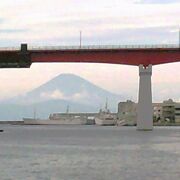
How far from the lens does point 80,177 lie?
149ft

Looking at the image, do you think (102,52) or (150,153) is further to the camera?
(102,52)

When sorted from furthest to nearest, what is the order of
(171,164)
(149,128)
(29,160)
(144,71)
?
(149,128) → (144,71) → (29,160) → (171,164)

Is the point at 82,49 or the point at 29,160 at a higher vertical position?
the point at 82,49

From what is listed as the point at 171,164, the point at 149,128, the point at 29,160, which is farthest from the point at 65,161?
the point at 149,128

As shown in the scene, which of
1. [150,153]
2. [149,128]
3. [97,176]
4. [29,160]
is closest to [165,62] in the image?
[149,128]

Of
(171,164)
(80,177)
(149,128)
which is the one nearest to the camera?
(80,177)

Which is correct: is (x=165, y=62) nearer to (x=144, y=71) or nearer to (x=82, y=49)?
(x=144, y=71)

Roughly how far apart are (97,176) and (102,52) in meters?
73.6

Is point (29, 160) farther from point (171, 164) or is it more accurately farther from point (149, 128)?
point (149, 128)

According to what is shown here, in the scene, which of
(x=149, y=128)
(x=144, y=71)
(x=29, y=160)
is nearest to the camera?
(x=29, y=160)

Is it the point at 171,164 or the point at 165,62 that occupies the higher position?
the point at 165,62

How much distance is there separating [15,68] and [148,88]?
2582 centimetres

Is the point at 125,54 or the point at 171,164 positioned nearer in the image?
the point at 171,164

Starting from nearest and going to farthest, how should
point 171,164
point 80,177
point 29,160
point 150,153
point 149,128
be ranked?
point 80,177 → point 171,164 → point 29,160 → point 150,153 → point 149,128
